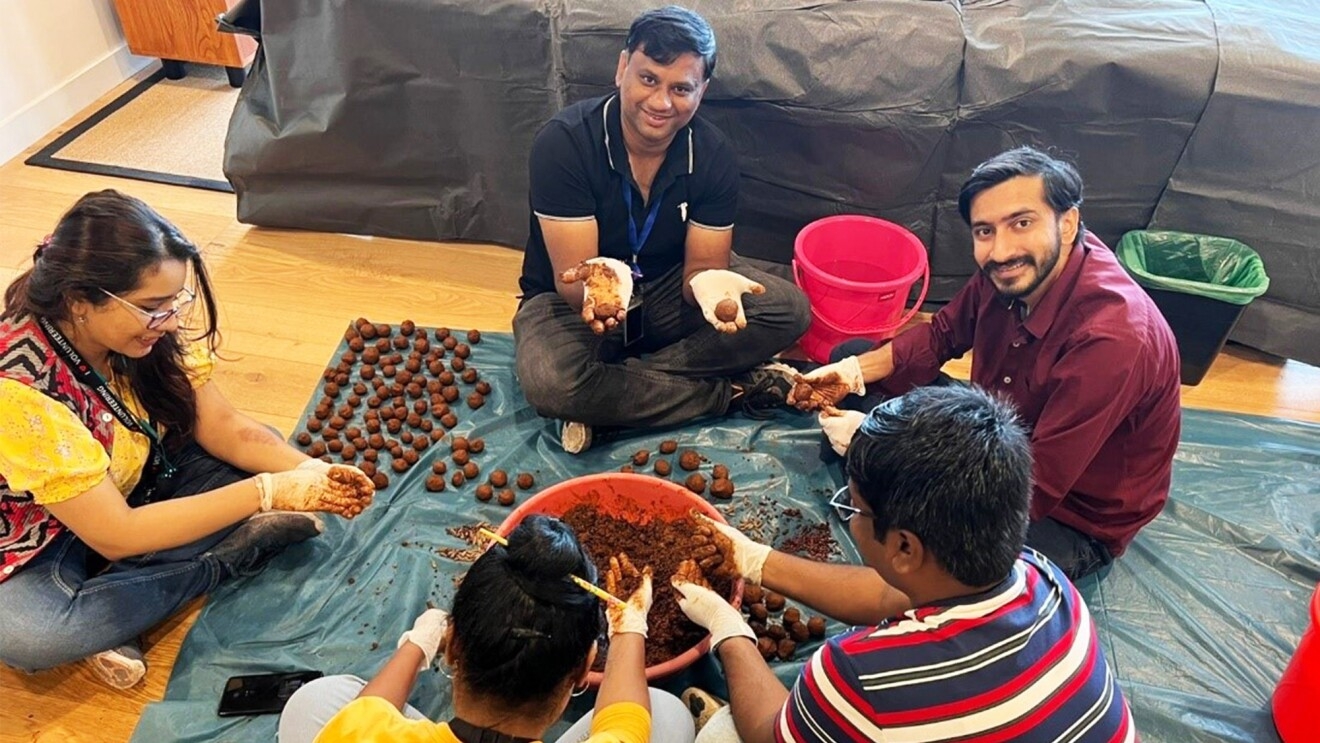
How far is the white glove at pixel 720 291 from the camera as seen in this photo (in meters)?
2.05

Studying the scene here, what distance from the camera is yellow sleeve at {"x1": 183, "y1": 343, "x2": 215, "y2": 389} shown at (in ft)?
5.74

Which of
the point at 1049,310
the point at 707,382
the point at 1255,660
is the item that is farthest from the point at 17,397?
the point at 1255,660

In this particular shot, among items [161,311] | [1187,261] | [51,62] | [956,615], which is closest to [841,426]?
[956,615]

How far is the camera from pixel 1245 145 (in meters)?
2.24

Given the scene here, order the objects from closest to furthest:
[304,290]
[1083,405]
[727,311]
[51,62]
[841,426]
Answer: [1083,405]
[841,426]
[727,311]
[304,290]
[51,62]

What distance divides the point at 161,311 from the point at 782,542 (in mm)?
1302

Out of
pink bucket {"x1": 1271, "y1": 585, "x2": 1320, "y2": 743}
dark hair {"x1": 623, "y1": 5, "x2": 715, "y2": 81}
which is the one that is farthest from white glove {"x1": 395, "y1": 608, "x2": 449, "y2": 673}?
pink bucket {"x1": 1271, "y1": 585, "x2": 1320, "y2": 743}

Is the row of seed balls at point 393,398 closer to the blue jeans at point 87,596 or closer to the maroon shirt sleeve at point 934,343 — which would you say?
the blue jeans at point 87,596

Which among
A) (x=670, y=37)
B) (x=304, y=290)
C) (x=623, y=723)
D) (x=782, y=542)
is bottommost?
(x=782, y=542)

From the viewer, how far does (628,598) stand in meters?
1.52

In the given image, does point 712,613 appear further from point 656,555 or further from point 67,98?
point 67,98

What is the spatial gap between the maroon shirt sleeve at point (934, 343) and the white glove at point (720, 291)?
0.37 m

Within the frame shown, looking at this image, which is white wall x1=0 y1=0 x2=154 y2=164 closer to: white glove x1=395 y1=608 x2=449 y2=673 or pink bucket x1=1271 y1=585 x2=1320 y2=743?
white glove x1=395 y1=608 x2=449 y2=673

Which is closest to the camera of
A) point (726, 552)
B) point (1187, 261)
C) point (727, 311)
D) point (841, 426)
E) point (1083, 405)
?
point (1083, 405)
